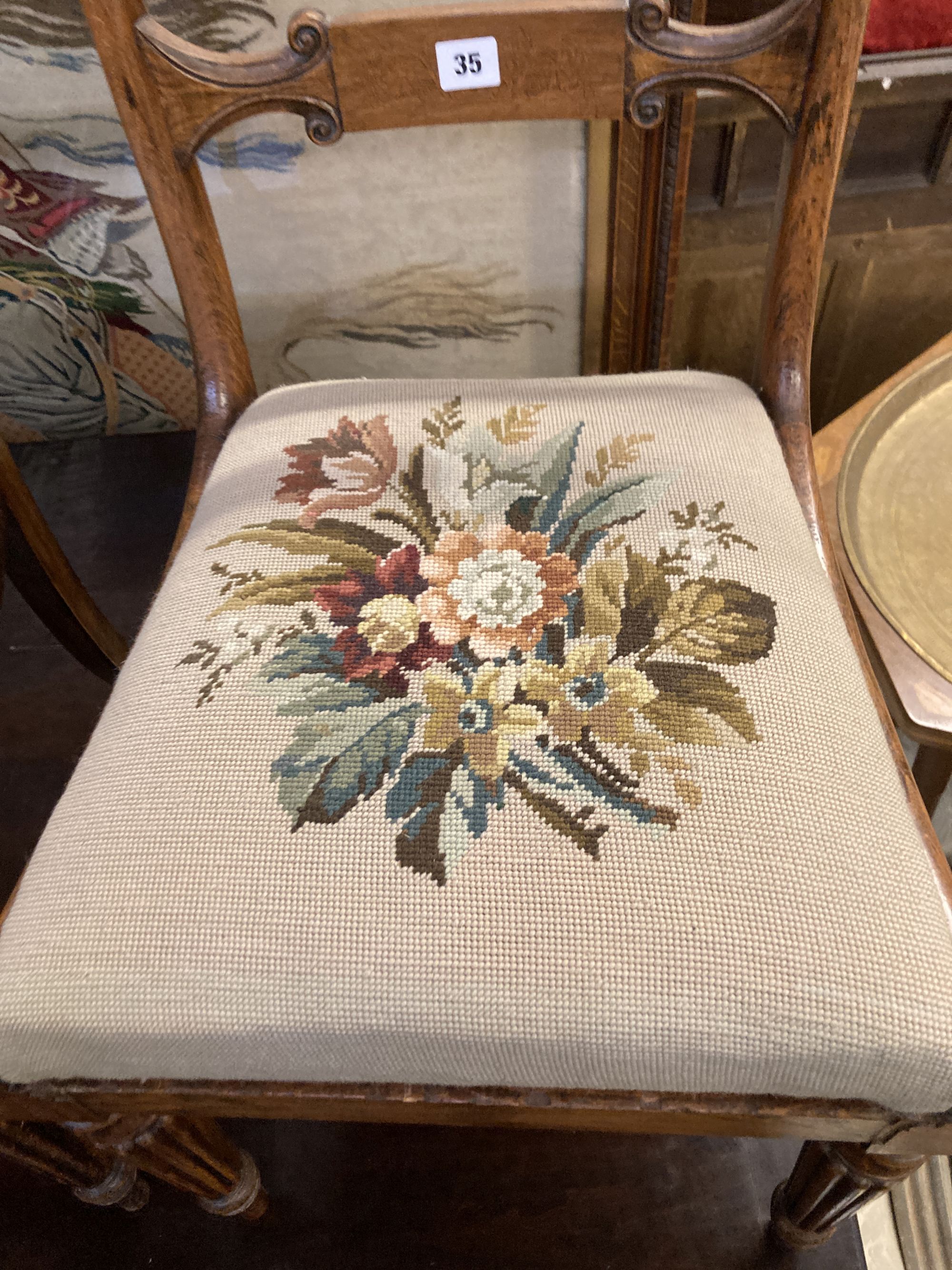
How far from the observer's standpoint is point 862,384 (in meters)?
0.99

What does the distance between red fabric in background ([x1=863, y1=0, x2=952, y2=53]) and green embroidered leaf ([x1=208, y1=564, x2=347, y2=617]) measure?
68cm

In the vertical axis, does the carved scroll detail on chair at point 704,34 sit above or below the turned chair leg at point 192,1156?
above

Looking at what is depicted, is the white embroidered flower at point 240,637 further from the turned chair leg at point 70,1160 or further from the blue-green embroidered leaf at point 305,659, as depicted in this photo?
the turned chair leg at point 70,1160

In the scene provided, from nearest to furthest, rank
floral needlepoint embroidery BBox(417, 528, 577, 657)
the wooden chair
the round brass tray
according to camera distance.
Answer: the wooden chair < floral needlepoint embroidery BBox(417, 528, 577, 657) < the round brass tray

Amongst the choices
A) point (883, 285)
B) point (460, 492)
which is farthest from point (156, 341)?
point (883, 285)

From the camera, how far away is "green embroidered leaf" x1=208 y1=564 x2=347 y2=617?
→ 49 centimetres

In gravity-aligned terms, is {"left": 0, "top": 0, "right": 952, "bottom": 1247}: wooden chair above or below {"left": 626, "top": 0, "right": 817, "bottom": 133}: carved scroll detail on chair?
below

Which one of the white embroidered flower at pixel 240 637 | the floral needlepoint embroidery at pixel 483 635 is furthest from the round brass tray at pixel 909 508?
the white embroidered flower at pixel 240 637

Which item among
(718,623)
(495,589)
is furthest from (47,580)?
(718,623)

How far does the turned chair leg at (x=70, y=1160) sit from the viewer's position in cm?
51

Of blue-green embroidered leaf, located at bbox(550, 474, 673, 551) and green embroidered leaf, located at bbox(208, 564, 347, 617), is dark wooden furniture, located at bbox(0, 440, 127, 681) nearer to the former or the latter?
green embroidered leaf, located at bbox(208, 564, 347, 617)

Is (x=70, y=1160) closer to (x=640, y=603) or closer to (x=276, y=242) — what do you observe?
(x=640, y=603)

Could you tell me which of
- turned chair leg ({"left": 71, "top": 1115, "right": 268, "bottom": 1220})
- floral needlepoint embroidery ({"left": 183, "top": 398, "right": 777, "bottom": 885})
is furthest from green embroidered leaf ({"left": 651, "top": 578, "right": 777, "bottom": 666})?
turned chair leg ({"left": 71, "top": 1115, "right": 268, "bottom": 1220})

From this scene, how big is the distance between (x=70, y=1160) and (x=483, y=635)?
43 centimetres
